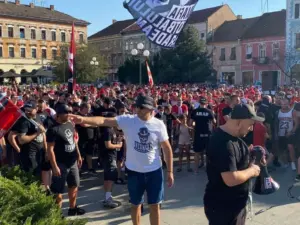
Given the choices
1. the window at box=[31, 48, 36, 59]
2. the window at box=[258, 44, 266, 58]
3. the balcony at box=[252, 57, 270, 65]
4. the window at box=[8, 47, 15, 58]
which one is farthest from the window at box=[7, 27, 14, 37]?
the window at box=[258, 44, 266, 58]

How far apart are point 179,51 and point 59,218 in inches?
1502

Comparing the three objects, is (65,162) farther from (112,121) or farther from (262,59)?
(262,59)

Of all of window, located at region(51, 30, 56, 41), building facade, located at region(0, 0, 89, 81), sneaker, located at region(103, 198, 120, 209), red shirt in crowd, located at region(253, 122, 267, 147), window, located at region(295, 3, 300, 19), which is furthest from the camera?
window, located at region(51, 30, 56, 41)

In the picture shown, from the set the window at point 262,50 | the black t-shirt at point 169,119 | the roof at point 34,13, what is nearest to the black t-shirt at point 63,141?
the black t-shirt at point 169,119

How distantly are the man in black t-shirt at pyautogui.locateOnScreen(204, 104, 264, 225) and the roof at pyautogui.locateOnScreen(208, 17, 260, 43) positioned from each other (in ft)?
153

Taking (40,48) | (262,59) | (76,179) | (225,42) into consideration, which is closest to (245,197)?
(76,179)

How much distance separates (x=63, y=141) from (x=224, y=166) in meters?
2.81

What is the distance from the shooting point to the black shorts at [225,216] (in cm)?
319

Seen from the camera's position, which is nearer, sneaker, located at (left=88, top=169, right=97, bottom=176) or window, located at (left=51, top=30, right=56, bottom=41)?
sneaker, located at (left=88, top=169, right=97, bottom=176)

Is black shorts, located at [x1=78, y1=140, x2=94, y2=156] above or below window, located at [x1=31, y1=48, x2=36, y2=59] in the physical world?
below

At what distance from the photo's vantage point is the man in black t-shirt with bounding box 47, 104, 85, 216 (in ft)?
Result: 16.6

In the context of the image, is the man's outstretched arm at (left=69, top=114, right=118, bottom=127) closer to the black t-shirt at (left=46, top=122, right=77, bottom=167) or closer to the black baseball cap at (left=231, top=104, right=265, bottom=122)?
the black t-shirt at (left=46, top=122, right=77, bottom=167)

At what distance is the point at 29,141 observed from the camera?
19.3 ft

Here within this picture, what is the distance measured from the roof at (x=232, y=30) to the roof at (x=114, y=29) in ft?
75.7
